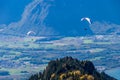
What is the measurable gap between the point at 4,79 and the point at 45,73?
253 ft

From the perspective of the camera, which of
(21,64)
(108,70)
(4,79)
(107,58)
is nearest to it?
(4,79)

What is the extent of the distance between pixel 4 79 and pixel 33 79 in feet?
248

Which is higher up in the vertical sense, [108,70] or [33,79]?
[108,70]

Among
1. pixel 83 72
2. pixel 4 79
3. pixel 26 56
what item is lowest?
pixel 83 72

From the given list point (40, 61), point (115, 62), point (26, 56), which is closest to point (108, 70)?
point (115, 62)

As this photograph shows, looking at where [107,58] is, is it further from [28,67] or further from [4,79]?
[4,79]

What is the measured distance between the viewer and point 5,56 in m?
195

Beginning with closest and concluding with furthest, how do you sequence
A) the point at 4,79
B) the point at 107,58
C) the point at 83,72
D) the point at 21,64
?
the point at 83,72 → the point at 4,79 → the point at 21,64 → the point at 107,58

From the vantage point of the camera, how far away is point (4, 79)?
14875 centimetres

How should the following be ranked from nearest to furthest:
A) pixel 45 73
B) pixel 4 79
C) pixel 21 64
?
pixel 45 73, pixel 4 79, pixel 21 64

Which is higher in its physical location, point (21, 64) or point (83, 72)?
point (21, 64)

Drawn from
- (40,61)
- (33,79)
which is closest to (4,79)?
(40,61)

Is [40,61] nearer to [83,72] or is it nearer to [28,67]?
[28,67]

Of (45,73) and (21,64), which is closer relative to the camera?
(45,73)
